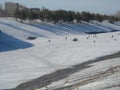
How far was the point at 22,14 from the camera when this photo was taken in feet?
353

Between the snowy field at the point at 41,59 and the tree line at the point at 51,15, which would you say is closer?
the snowy field at the point at 41,59

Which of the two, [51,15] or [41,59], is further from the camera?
[51,15]

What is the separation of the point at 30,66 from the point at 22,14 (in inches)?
2709

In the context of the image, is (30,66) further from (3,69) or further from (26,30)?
(26,30)

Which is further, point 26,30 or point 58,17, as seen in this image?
point 58,17

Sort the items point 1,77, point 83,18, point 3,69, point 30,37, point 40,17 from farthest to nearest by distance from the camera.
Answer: point 83,18, point 40,17, point 30,37, point 3,69, point 1,77

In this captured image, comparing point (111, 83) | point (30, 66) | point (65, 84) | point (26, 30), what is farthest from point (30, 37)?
point (111, 83)

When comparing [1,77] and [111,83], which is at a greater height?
[111,83]

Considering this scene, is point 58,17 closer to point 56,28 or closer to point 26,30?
point 56,28

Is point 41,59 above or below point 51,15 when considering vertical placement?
above

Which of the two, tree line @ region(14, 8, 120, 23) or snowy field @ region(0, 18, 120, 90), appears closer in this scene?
snowy field @ region(0, 18, 120, 90)

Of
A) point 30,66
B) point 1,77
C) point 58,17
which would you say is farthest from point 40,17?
point 1,77

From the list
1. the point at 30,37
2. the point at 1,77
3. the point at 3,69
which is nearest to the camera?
the point at 1,77

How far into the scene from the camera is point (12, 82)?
2944 centimetres
